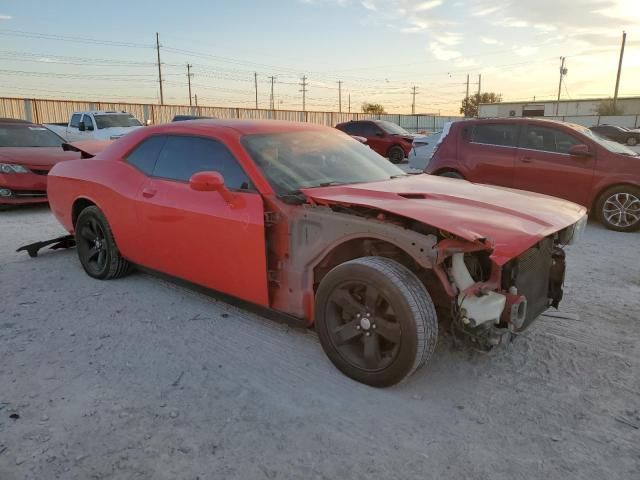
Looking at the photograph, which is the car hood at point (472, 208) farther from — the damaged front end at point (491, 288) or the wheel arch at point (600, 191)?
the wheel arch at point (600, 191)

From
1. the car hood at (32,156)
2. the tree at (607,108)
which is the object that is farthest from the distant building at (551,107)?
the car hood at (32,156)

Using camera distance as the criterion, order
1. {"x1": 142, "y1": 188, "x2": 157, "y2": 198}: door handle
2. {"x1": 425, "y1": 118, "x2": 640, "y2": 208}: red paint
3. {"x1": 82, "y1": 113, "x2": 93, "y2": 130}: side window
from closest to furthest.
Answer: {"x1": 142, "y1": 188, "x2": 157, "y2": 198}: door handle
{"x1": 425, "y1": 118, "x2": 640, "y2": 208}: red paint
{"x1": 82, "y1": 113, "x2": 93, "y2": 130}: side window

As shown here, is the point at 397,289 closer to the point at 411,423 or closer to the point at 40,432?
the point at 411,423

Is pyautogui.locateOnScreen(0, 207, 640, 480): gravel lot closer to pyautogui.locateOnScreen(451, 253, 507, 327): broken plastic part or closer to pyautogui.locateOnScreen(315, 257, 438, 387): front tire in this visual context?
pyautogui.locateOnScreen(315, 257, 438, 387): front tire

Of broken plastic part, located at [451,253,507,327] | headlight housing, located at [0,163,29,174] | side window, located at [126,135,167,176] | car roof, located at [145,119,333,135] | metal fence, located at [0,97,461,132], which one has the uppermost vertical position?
metal fence, located at [0,97,461,132]

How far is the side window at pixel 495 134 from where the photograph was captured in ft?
25.2

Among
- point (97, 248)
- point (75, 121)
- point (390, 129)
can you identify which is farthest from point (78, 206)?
point (390, 129)

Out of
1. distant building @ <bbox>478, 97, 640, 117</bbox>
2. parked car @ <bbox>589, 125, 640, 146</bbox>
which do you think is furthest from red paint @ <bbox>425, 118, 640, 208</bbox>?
distant building @ <bbox>478, 97, 640, 117</bbox>

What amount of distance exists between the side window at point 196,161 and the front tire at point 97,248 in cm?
95

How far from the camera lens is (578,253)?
5637 millimetres

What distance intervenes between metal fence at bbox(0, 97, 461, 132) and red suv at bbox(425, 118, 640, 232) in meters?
10.1

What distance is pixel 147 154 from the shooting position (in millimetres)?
4129

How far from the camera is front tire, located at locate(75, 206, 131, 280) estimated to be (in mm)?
4474

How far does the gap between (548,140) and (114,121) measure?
13.3 m
